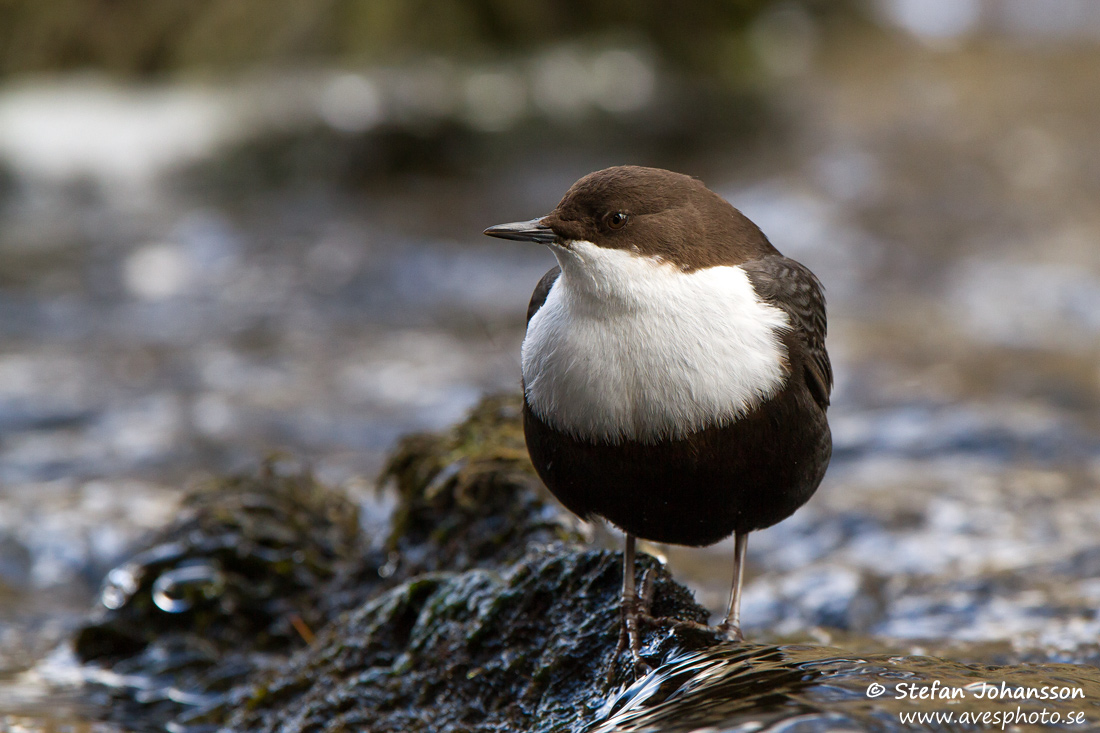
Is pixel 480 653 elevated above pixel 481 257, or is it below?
below

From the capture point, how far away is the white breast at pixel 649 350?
2.65 m

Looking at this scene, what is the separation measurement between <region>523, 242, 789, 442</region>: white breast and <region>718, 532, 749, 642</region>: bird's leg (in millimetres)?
546

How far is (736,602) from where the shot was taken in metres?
3.06

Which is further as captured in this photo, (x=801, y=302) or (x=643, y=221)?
(x=801, y=302)

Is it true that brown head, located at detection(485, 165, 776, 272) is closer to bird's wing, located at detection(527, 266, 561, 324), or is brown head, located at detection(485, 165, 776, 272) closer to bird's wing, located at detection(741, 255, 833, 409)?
bird's wing, located at detection(741, 255, 833, 409)

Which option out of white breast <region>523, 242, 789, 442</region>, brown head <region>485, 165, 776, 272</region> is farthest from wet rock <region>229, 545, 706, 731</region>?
brown head <region>485, 165, 776, 272</region>

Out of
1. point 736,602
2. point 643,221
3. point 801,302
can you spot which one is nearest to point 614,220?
point 643,221

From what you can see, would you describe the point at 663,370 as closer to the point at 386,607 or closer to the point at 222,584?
the point at 386,607

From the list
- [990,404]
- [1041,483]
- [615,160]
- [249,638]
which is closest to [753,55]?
[615,160]

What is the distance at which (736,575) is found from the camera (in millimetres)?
3111

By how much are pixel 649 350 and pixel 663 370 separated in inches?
2.3

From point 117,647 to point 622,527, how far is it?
7.18 ft

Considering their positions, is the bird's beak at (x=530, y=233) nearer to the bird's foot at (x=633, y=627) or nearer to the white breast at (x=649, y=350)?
the white breast at (x=649, y=350)

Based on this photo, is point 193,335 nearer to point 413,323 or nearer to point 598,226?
point 413,323
